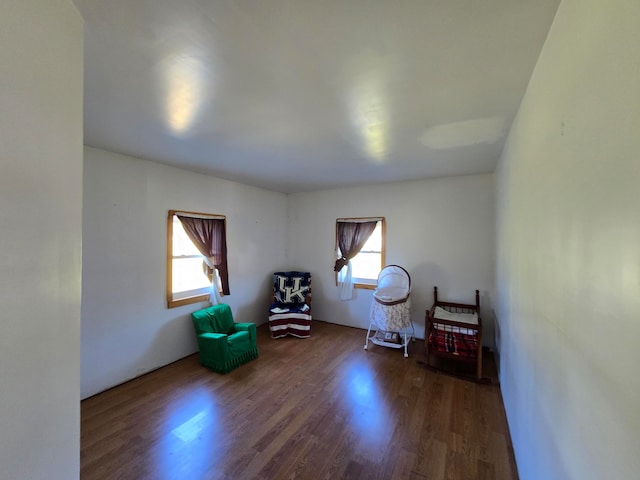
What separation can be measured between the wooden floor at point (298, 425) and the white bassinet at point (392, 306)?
0.47 m

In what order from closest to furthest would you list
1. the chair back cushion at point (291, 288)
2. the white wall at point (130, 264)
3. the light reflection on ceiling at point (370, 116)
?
the light reflection on ceiling at point (370, 116), the white wall at point (130, 264), the chair back cushion at point (291, 288)

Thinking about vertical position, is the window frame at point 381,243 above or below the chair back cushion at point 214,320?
above

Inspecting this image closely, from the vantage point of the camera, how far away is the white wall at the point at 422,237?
3.64 meters

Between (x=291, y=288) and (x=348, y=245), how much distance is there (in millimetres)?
1274

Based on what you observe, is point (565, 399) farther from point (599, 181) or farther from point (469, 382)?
point (469, 382)

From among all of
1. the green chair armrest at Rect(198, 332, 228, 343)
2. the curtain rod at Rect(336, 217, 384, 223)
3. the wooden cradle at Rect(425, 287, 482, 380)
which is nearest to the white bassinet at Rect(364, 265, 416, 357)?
the wooden cradle at Rect(425, 287, 482, 380)

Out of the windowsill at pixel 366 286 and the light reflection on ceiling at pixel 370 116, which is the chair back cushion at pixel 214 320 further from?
the light reflection on ceiling at pixel 370 116

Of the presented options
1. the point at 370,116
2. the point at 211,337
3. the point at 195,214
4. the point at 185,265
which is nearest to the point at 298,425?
the point at 211,337

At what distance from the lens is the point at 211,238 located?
375cm

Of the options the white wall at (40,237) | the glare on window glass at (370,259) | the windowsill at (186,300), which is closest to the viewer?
the white wall at (40,237)

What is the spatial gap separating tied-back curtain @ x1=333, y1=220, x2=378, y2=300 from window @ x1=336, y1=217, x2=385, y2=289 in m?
0.07

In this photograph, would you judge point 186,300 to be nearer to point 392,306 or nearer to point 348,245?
point 348,245

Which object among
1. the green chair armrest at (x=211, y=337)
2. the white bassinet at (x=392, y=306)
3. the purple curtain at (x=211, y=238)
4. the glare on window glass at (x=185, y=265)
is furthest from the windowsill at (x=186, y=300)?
the white bassinet at (x=392, y=306)

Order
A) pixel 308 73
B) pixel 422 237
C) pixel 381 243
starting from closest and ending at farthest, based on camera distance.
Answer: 1. pixel 308 73
2. pixel 422 237
3. pixel 381 243
